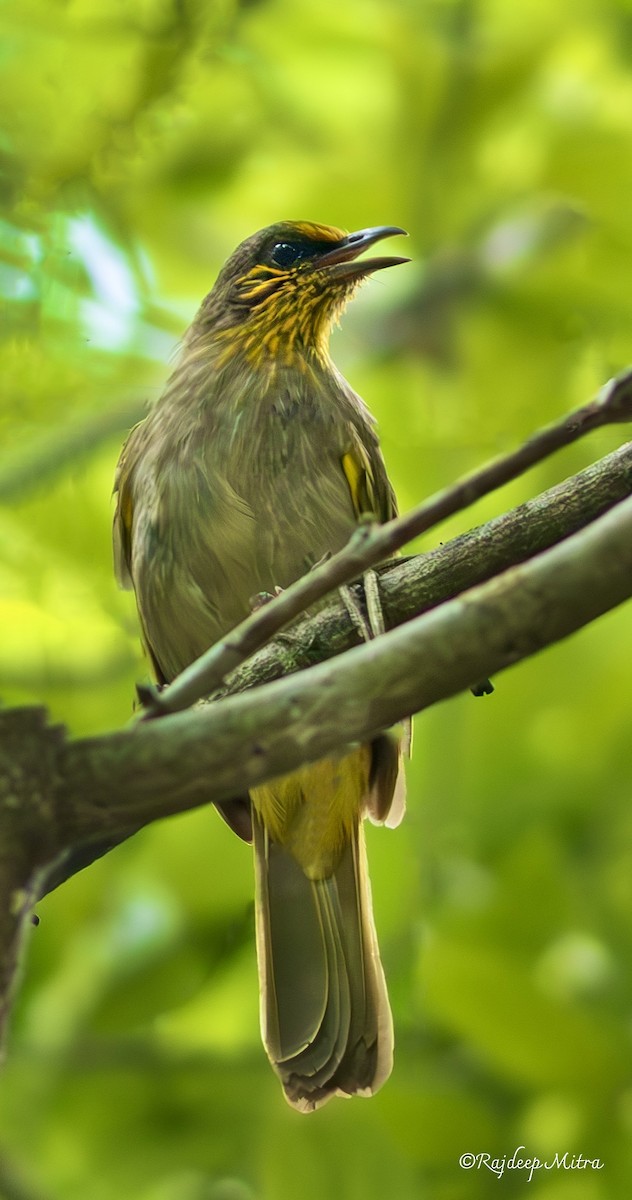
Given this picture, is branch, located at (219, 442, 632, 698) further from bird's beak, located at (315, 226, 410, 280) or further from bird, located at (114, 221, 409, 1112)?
bird's beak, located at (315, 226, 410, 280)

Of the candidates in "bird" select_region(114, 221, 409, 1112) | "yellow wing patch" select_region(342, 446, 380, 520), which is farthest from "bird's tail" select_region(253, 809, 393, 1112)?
"yellow wing patch" select_region(342, 446, 380, 520)

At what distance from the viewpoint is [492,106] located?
4562 mm

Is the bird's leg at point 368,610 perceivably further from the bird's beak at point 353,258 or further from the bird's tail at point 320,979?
the bird's beak at point 353,258

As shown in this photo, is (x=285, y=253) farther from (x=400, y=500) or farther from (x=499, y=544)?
(x=499, y=544)

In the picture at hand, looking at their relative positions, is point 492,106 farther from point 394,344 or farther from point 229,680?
point 229,680

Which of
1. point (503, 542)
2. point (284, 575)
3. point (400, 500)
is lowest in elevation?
point (503, 542)

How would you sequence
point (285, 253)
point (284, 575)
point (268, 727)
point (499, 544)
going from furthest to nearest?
point (285, 253)
point (284, 575)
point (499, 544)
point (268, 727)

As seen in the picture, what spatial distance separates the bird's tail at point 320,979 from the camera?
3.30m

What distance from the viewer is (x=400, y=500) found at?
428 cm

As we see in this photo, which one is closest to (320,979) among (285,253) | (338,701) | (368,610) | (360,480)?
(360,480)

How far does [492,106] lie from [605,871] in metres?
2.62

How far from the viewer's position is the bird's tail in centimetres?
330

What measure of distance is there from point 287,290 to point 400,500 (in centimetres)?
77

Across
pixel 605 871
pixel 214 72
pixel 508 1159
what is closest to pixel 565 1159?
pixel 508 1159
